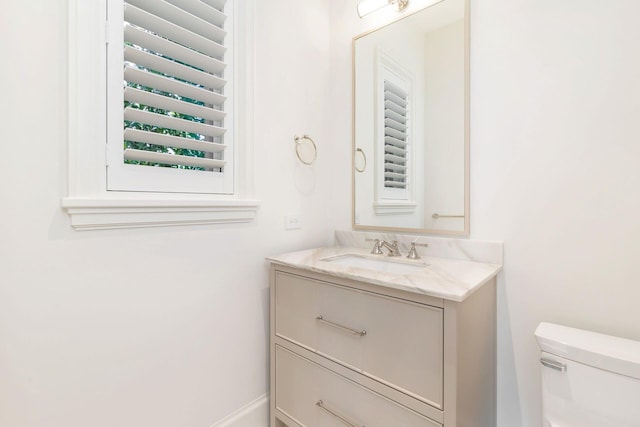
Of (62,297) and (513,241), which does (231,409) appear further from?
(513,241)

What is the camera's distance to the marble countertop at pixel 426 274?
96cm

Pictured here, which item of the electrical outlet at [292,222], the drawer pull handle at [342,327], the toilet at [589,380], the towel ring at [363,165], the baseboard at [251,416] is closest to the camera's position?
the toilet at [589,380]

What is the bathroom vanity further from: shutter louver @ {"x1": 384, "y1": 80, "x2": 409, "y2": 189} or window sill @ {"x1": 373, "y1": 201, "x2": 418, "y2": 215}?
shutter louver @ {"x1": 384, "y1": 80, "x2": 409, "y2": 189}

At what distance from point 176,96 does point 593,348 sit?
180cm

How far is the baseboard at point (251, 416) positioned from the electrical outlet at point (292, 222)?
91 cm

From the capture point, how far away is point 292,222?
1.76 metres

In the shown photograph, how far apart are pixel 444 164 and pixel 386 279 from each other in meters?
0.76

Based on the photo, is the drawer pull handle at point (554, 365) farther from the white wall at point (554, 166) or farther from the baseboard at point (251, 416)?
the baseboard at point (251, 416)

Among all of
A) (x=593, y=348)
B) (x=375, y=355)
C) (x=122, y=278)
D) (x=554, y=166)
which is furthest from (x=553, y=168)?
(x=122, y=278)

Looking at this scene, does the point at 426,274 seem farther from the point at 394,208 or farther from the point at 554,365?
the point at 394,208

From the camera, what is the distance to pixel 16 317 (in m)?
0.94

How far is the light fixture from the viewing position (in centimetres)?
165

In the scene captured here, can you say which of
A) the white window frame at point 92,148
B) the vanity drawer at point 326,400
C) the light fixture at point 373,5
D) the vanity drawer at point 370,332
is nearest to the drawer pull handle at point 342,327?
the vanity drawer at point 370,332

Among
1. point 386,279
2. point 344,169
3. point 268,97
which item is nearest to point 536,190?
point 386,279
